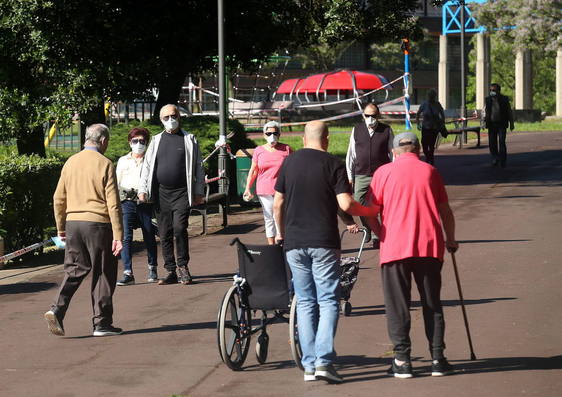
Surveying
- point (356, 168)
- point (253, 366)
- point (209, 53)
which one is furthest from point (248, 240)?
point (209, 53)

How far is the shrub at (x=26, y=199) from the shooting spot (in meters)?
13.8

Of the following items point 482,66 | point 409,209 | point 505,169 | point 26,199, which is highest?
point 482,66

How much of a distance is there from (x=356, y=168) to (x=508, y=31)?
49.1 meters

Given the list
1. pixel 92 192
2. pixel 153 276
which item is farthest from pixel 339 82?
pixel 92 192

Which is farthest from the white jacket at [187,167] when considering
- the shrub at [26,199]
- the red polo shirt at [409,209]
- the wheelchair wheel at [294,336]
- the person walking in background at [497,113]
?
the person walking in background at [497,113]

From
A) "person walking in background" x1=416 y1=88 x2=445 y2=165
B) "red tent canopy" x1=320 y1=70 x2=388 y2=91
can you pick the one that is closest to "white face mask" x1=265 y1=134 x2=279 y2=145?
"person walking in background" x1=416 y1=88 x2=445 y2=165

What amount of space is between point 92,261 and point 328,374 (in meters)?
2.80

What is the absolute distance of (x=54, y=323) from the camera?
905cm

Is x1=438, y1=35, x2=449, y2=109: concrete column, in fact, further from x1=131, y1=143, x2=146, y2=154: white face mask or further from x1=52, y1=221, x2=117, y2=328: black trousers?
x1=52, y1=221, x2=117, y2=328: black trousers

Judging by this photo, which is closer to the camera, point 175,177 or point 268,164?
point 175,177

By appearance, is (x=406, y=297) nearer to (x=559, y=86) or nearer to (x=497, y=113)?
(x=497, y=113)

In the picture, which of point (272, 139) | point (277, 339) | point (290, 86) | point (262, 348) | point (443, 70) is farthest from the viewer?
point (443, 70)

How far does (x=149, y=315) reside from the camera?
33.5 ft

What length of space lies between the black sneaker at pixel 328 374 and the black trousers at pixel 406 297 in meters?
0.45
